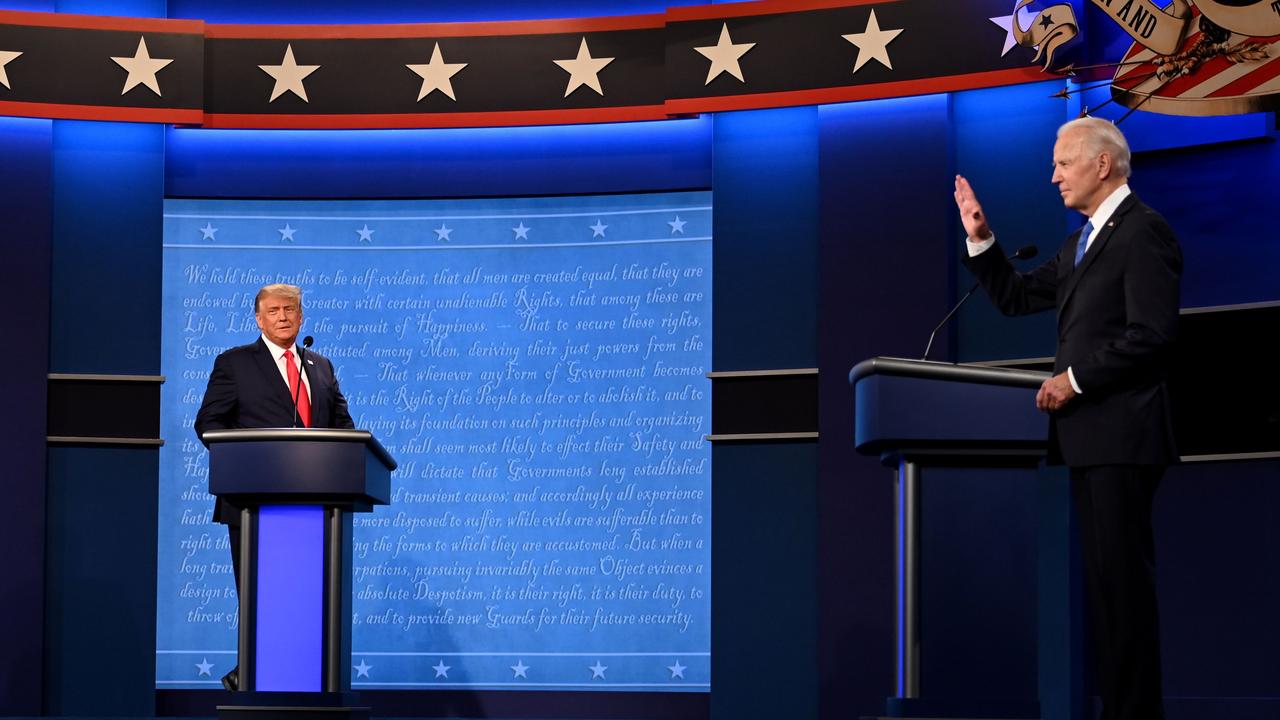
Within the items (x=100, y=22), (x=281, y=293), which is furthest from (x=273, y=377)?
(x=100, y=22)

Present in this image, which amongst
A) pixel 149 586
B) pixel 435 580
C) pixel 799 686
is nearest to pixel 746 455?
pixel 799 686

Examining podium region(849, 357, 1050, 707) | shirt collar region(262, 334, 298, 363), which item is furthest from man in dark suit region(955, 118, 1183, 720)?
shirt collar region(262, 334, 298, 363)

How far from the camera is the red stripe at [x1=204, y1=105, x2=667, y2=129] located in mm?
6020

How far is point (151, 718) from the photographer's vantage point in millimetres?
5738

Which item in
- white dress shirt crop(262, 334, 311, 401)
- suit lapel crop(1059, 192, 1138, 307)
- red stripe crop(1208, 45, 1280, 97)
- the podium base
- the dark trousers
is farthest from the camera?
white dress shirt crop(262, 334, 311, 401)

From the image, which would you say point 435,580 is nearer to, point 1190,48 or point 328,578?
point 328,578

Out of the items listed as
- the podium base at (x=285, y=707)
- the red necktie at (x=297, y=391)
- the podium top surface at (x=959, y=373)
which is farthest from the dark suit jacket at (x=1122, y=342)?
the red necktie at (x=297, y=391)

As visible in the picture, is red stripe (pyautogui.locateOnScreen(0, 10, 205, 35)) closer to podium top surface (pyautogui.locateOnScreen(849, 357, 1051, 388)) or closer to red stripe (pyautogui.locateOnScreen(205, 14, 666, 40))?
red stripe (pyautogui.locateOnScreen(205, 14, 666, 40))

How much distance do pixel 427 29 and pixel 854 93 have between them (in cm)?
185

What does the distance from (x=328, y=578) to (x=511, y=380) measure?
207cm

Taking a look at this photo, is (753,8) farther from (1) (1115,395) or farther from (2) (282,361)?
(1) (1115,395)

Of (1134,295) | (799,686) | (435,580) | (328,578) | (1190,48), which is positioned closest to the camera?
(1134,295)

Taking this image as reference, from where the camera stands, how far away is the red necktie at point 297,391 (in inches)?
196

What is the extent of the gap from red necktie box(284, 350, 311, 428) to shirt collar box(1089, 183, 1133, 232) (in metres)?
2.88
